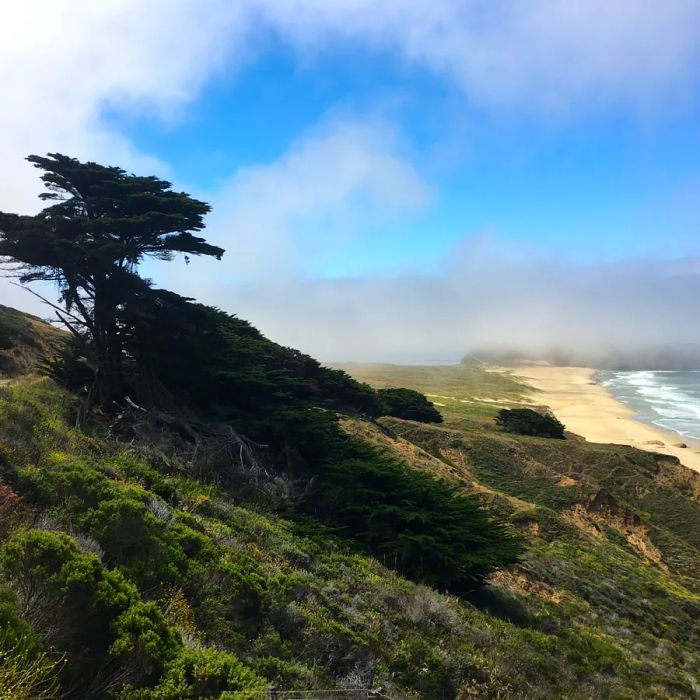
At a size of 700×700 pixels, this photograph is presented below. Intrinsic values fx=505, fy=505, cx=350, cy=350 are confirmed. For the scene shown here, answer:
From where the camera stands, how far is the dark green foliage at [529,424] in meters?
39.9

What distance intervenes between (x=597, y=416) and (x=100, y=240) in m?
70.2

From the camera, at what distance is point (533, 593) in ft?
49.5

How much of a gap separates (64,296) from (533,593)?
16747mm

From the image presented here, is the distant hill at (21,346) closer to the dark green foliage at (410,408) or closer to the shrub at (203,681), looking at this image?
the shrub at (203,681)

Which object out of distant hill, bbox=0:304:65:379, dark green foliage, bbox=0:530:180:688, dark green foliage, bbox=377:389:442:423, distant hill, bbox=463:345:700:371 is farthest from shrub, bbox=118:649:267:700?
distant hill, bbox=463:345:700:371

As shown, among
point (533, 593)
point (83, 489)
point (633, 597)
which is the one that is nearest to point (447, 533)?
point (533, 593)

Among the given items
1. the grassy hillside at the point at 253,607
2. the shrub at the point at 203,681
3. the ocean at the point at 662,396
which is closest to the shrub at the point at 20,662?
the grassy hillside at the point at 253,607

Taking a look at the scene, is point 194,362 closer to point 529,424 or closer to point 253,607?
point 253,607

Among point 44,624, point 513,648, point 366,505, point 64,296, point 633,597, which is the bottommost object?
point 633,597

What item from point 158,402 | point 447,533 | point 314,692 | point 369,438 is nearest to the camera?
point 314,692

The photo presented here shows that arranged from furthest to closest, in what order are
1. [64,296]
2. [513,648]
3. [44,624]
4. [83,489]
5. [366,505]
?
[64,296], [366,505], [513,648], [83,489], [44,624]

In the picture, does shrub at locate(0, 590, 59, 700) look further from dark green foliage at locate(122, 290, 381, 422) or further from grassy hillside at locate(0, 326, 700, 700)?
dark green foliage at locate(122, 290, 381, 422)

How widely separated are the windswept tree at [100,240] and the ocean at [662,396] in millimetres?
60834

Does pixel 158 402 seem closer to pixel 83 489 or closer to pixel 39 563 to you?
pixel 83 489
